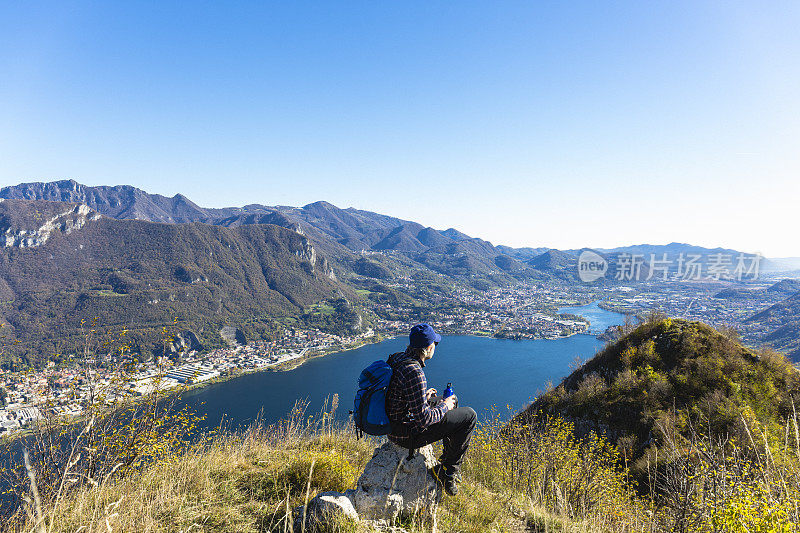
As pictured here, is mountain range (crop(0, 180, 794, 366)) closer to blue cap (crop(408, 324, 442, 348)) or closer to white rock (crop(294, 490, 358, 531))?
white rock (crop(294, 490, 358, 531))

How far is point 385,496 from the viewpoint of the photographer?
3.12 metres

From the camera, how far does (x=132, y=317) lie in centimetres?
8438

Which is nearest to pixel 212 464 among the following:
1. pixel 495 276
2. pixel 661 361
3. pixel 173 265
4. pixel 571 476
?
pixel 571 476

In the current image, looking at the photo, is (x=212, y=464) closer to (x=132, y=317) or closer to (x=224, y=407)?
(x=224, y=407)

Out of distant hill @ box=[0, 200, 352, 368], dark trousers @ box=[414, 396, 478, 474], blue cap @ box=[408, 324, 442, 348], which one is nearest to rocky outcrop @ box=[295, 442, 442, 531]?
dark trousers @ box=[414, 396, 478, 474]

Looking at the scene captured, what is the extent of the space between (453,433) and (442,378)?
47.7 m

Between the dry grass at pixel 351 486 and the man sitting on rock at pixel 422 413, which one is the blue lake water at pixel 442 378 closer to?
the dry grass at pixel 351 486

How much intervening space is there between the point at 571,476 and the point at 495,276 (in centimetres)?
19558

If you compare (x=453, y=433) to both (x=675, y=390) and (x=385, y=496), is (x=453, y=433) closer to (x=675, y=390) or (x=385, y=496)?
(x=385, y=496)

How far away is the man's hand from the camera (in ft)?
10.6

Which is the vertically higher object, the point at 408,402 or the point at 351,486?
the point at 408,402

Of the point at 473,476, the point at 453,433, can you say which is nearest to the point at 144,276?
the point at 473,476

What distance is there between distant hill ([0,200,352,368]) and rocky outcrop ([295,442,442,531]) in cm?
7701

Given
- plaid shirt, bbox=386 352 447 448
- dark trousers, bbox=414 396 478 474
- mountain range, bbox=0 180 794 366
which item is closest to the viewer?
plaid shirt, bbox=386 352 447 448
